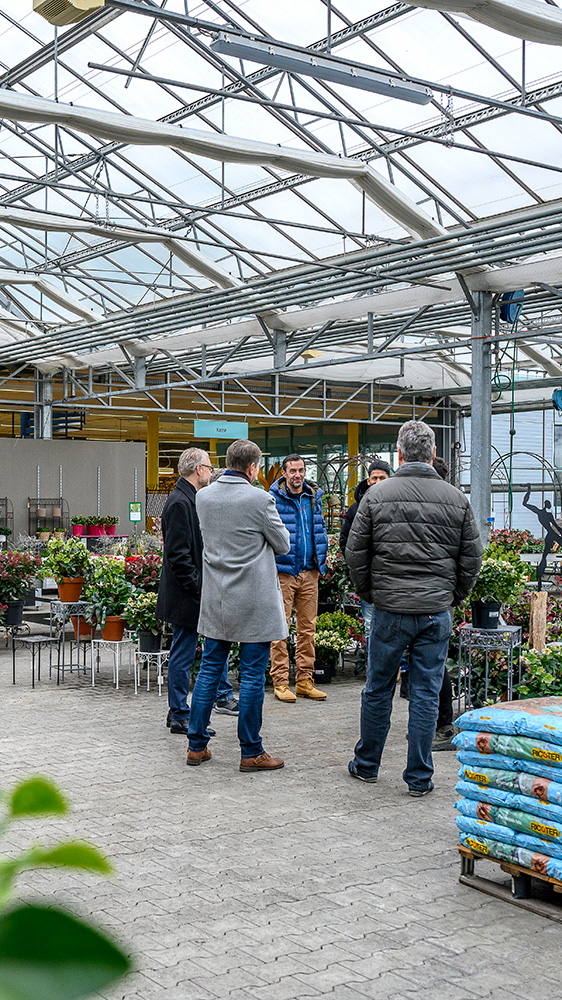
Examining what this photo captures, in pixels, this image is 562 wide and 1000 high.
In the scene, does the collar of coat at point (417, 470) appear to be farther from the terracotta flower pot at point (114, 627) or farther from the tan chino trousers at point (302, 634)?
the terracotta flower pot at point (114, 627)

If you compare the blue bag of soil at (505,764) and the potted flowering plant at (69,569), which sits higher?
the potted flowering plant at (69,569)

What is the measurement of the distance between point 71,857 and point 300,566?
660 cm

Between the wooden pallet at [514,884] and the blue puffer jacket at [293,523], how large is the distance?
11.6 ft

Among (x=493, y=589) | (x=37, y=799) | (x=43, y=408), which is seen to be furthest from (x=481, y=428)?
(x=37, y=799)

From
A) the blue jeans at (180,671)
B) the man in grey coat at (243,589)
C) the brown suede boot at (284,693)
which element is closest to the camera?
the man in grey coat at (243,589)

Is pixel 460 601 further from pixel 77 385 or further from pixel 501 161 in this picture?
pixel 77 385

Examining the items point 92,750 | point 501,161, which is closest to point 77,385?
point 501,161

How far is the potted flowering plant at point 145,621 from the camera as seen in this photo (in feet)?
24.4

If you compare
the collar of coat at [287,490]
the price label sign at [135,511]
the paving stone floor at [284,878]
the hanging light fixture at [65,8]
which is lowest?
the paving stone floor at [284,878]

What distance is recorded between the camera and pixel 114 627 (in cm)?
784

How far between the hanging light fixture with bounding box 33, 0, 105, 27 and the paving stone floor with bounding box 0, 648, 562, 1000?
4.69m

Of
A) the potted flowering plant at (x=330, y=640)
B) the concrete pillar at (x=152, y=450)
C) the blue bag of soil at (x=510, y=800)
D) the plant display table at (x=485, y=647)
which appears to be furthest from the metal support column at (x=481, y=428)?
the concrete pillar at (x=152, y=450)

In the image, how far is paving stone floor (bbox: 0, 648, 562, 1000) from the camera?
9.15 ft

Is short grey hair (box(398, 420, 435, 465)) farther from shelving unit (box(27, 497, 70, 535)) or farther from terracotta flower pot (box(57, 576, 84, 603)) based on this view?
shelving unit (box(27, 497, 70, 535))
